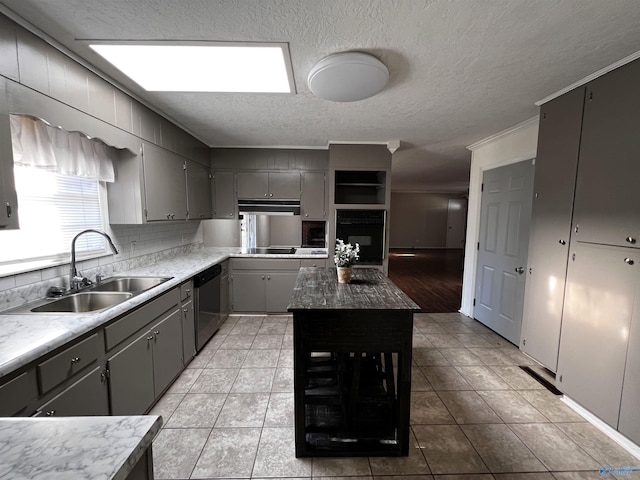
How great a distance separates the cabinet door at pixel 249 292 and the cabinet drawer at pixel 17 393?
266 centimetres

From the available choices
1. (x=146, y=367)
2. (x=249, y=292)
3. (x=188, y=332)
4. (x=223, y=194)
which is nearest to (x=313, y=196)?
(x=223, y=194)

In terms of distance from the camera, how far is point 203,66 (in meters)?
1.80

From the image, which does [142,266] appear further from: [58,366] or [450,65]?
[450,65]

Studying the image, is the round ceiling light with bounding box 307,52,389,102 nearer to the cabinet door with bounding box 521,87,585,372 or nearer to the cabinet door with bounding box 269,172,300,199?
the cabinet door with bounding box 521,87,585,372

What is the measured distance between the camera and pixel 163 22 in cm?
141

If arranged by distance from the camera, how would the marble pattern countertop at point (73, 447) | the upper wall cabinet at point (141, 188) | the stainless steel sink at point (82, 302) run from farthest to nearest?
→ 1. the upper wall cabinet at point (141, 188)
2. the stainless steel sink at point (82, 302)
3. the marble pattern countertop at point (73, 447)

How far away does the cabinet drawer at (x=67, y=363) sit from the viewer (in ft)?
3.86

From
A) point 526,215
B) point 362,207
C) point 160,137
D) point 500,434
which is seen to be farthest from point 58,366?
point 526,215

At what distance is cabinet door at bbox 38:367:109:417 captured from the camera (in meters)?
1.23

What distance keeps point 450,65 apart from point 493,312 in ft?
9.83

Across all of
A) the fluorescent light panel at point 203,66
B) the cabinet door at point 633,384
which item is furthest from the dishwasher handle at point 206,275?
the cabinet door at point 633,384

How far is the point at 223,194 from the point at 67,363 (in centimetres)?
300

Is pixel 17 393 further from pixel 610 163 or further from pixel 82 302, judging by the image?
pixel 610 163

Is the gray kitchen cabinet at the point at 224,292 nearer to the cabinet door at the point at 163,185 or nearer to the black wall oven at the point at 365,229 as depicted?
the cabinet door at the point at 163,185
